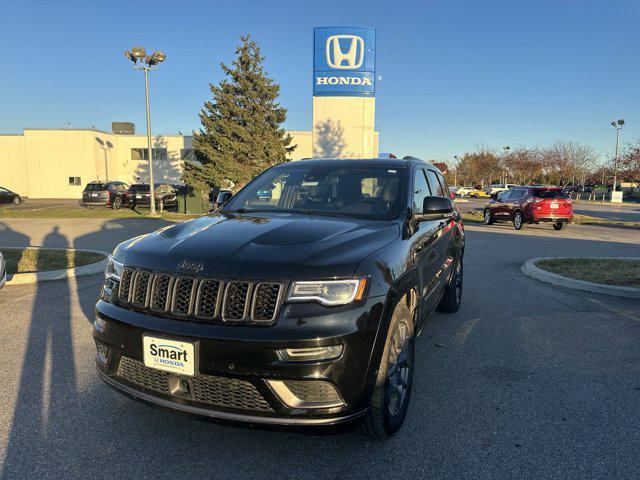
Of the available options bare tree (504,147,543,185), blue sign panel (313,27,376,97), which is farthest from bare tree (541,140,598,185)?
blue sign panel (313,27,376,97)

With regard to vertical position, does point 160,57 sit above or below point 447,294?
above

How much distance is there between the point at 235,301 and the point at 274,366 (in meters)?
0.38

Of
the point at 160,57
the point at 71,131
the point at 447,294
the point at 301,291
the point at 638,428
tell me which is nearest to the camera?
the point at 301,291

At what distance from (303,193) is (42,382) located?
2.58 meters

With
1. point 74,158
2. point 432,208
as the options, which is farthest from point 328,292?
point 74,158

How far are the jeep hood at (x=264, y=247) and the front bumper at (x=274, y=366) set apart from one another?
0.81ft

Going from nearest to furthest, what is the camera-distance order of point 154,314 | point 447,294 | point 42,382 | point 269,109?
point 154,314
point 42,382
point 447,294
point 269,109

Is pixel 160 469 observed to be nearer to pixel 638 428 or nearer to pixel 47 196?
pixel 638 428

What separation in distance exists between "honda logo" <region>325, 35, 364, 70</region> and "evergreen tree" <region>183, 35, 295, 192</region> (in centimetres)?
363

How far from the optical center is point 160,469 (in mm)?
2520

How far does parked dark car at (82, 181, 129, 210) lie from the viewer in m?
27.1

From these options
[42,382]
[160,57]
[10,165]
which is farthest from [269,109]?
[10,165]

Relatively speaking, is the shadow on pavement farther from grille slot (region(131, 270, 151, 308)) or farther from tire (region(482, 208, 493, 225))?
tire (region(482, 208, 493, 225))

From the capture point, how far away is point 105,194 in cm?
2717
